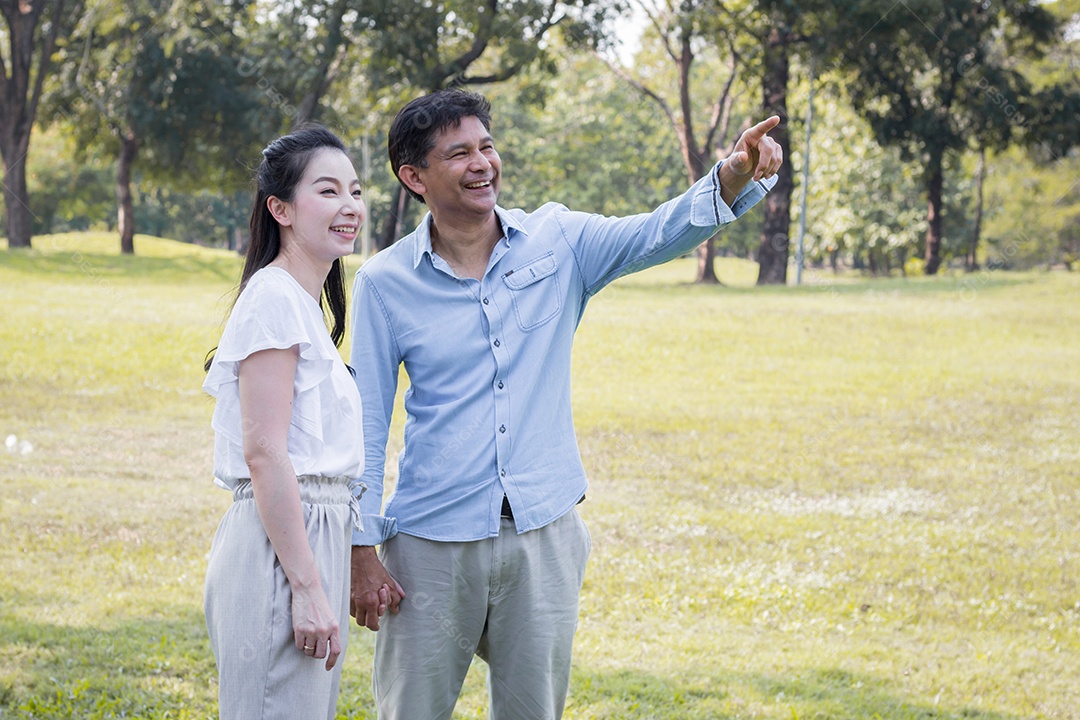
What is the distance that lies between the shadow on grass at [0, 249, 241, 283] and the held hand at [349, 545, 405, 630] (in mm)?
23155

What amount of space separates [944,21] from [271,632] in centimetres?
2798

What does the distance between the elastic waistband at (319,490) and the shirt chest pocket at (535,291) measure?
2.24ft

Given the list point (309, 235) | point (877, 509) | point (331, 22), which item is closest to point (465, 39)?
point (331, 22)

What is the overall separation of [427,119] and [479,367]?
67 cm

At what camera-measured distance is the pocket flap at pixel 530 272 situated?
3.00 m

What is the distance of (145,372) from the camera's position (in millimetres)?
14578

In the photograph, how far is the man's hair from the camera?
292 centimetres

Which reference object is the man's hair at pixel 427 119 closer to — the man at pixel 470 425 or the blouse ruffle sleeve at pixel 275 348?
the man at pixel 470 425

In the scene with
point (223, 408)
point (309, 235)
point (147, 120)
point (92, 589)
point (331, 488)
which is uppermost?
point (147, 120)

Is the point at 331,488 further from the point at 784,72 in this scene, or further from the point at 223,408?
the point at 784,72

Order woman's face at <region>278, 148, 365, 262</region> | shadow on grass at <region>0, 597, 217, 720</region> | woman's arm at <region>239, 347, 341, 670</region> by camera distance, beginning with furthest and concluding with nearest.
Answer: shadow on grass at <region>0, 597, 217, 720</region> → woman's face at <region>278, 148, 365, 262</region> → woman's arm at <region>239, 347, 341, 670</region>

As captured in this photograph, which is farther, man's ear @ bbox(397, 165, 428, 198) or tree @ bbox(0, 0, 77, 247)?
tree @ bbox(0, 0, 77, 247)

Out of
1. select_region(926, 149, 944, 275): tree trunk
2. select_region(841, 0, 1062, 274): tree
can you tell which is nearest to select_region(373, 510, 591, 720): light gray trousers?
select_region(841, 0, 1062, 274): tree

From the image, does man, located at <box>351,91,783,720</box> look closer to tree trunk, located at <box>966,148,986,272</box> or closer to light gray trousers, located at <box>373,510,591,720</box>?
light gray trousers, located at <box>373,510,591,720</box>
